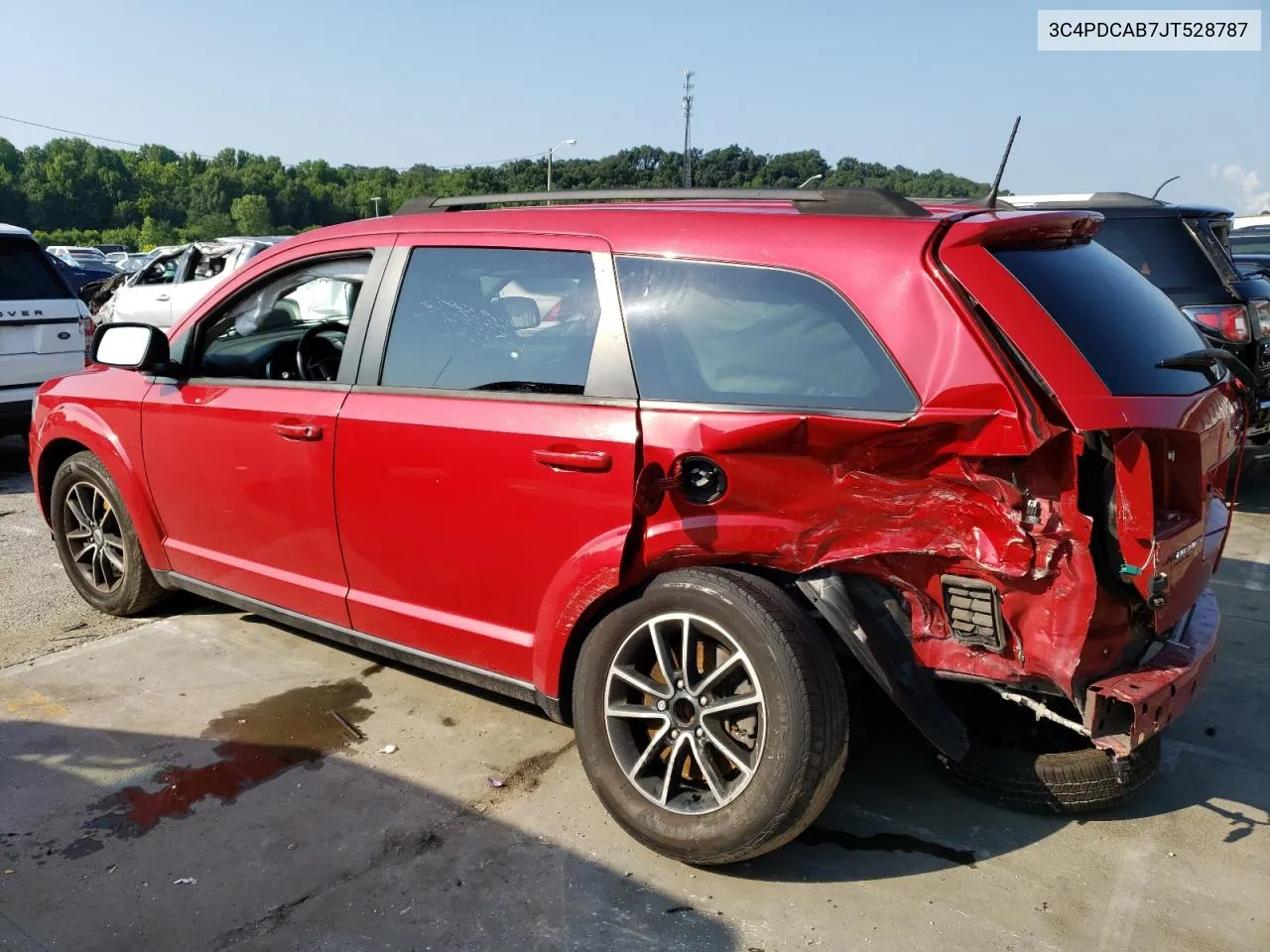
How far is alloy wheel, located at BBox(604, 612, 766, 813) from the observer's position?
278 cm

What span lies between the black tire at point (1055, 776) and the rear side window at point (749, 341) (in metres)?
1.21

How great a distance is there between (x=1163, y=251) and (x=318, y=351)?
5532mm

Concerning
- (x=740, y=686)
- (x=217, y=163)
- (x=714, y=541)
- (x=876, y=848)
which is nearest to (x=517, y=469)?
(x=714, y=541)

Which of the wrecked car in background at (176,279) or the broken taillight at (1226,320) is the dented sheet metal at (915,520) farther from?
the wrecked car in background at (176,279)

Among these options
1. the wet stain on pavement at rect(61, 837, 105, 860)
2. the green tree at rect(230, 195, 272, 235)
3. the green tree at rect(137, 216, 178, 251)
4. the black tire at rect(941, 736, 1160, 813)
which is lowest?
the wet stain on pavement at rect(61, 837, 105, 860)

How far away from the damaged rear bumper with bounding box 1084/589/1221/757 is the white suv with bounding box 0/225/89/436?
8.07 m

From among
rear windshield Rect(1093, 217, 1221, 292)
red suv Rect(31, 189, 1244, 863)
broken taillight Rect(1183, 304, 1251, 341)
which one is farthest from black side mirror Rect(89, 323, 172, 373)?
broken taillight Rect(1183, 304, 1251, 341)

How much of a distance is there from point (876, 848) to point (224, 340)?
3.17m

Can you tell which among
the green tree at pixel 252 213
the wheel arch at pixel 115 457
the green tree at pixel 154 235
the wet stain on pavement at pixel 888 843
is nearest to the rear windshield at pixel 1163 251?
the wet stain on pavement at pixel 888 843

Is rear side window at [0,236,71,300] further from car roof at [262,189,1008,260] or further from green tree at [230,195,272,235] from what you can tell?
green tree at [230,195,272,235]

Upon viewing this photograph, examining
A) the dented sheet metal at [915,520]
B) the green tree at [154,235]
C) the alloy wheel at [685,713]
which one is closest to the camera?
the dented sheet metal at [915,520]

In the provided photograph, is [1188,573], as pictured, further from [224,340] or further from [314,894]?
[224,340]

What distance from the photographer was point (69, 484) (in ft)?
15.9

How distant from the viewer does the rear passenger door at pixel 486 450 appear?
9.82ft
